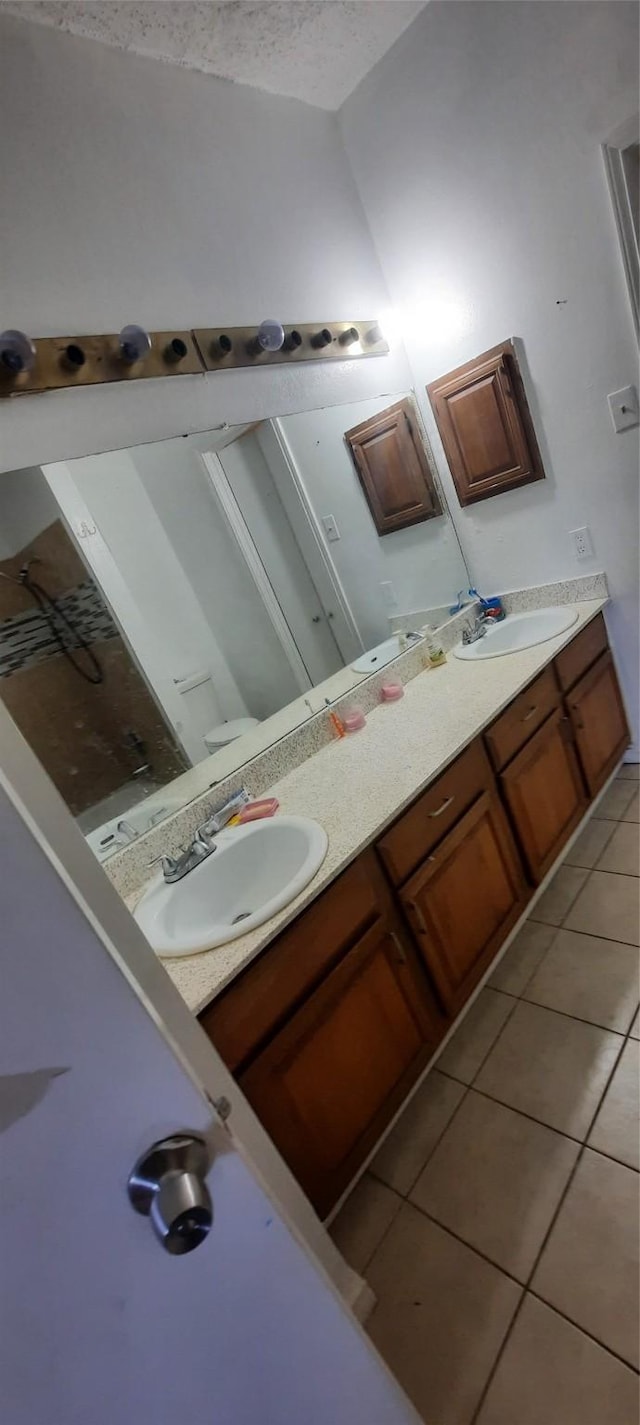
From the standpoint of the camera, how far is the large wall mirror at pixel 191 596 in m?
1.25

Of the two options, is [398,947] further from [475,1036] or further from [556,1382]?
[556,1382]

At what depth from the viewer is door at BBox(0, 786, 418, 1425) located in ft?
1.18

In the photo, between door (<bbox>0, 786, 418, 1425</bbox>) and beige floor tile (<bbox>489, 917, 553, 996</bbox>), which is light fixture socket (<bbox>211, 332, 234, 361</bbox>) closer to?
door (<bbox>0, 786, 418, 1425</bbox>)

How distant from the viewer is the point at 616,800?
83.4 inches

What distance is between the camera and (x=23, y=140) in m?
1.27

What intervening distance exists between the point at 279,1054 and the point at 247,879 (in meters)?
0.39

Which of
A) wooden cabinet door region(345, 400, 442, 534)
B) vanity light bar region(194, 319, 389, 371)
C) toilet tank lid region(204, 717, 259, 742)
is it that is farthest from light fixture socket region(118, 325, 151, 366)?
toilet tank lid region(204, 717, 259, 742)

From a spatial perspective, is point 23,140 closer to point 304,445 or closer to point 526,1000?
point 304,445

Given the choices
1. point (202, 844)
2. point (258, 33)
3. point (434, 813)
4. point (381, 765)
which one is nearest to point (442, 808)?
point (434, 813)

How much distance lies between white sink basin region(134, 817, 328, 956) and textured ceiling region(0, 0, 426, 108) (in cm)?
194

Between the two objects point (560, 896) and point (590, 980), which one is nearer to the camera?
point (590, 980)

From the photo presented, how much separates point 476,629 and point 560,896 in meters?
1.03

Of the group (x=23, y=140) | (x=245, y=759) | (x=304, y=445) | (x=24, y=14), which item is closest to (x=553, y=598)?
(x=304, y=445)

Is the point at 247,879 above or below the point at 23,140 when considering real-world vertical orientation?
below
